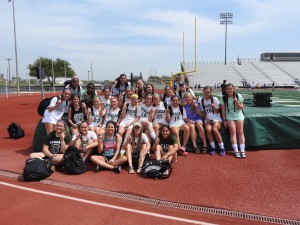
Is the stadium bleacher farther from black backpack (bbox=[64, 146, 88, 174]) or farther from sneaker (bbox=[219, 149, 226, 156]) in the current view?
black backpack (bbox=[64, 146, 88, 174])

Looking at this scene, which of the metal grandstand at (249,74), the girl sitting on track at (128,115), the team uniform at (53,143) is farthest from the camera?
the metal grandstand at (249,74)

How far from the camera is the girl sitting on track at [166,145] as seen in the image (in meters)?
5.74

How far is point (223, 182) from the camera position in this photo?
16.1 ft

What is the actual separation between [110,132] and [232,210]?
2891 millimetres

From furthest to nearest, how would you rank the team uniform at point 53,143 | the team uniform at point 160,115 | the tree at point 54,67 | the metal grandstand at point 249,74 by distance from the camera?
1. the tree at point 54,67
2. the metal grandstand at point 249,74
3. the team uniform at point 160,115
4. the team uniform at point 53,143

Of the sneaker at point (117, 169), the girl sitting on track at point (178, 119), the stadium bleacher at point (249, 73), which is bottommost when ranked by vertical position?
the sneaker at point (117, 169)

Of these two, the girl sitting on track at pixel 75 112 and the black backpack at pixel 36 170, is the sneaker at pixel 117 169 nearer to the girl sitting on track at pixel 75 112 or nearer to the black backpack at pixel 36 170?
the black backpack at pixel 36 170

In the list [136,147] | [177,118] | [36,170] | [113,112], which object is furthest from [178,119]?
[36,170]

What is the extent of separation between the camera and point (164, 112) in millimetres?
6648

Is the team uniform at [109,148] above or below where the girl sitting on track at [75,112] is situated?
below

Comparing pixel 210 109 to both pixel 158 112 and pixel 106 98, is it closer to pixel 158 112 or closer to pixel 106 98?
pixel 158 112

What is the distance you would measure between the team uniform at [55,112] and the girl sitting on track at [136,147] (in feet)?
6.52

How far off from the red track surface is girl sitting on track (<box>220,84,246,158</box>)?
1.12ft

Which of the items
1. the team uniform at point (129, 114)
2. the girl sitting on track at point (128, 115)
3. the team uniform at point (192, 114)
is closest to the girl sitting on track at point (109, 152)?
the girl sitting on track at point (128, 115)
